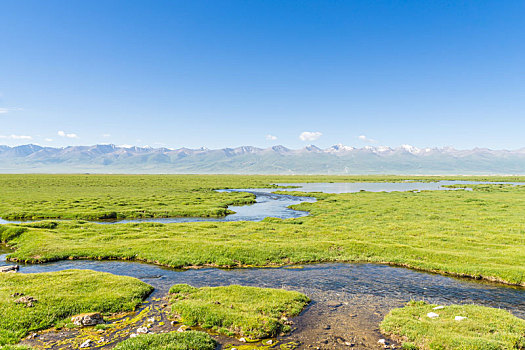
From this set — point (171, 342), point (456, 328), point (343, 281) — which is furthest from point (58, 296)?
point (456, 328)

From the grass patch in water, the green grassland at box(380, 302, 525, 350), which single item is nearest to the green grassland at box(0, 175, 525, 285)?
the green grassland at box(380, 302, 525, 350)

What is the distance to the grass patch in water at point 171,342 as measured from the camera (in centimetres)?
1283

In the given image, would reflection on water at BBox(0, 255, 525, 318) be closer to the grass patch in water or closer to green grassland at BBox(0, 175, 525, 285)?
green grassland at BBox(0, 175, 525, 285)

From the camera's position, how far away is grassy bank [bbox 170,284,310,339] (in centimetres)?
1512

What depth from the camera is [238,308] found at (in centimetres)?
1681

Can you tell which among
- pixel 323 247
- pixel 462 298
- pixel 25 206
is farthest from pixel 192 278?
pixel 25 206

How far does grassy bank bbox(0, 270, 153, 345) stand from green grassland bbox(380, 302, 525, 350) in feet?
50.5

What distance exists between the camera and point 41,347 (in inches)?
517

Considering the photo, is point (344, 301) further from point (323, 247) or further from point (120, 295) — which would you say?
point (120, 295)

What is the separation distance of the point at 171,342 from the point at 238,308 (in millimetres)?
4545

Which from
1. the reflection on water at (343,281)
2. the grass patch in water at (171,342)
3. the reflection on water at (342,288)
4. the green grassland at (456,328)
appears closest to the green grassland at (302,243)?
the reflection on water at (343,281)

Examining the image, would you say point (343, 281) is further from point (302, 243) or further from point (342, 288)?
point (302, 243)

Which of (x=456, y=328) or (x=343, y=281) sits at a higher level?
(x=456, y=328)

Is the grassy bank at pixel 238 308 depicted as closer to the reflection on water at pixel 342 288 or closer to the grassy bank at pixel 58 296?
the reflection on water at pixel 342 288
